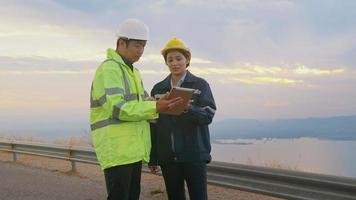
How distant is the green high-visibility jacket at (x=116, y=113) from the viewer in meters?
3.93

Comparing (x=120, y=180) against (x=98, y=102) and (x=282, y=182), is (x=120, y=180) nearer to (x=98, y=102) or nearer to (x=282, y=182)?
(x=98, y=102)

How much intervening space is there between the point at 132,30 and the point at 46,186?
5.31 metres

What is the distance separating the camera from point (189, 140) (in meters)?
4.68

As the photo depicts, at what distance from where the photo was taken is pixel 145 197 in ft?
24.5

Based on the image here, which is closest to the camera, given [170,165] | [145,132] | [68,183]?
[145,132]

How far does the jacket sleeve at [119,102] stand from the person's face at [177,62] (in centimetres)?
78

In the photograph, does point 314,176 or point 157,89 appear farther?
point 314,176

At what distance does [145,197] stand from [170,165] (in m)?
2.83

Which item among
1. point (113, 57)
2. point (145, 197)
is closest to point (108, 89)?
point (113, 57)

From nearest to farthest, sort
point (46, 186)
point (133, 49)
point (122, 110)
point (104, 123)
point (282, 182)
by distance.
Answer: point (122, 110) → point (104, 123) → point (133, 49) → point (282, 182) → point (46, 186)

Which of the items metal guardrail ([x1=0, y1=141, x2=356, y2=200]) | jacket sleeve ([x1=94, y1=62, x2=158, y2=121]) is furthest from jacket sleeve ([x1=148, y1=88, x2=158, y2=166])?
metal guardrail ([x1=0, y1=141, x2=356, y2=200])

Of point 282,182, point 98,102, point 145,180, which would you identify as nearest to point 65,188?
point 145,180

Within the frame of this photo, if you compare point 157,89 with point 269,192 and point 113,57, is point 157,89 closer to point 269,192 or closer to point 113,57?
point 113,57

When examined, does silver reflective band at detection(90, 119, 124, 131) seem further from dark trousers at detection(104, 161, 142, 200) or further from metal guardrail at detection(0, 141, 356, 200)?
metal guardrail at detection(0, 141, 356, 200)
